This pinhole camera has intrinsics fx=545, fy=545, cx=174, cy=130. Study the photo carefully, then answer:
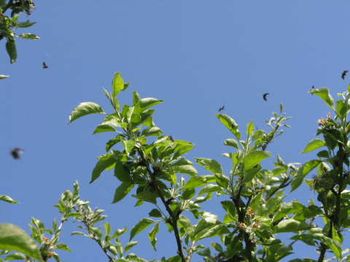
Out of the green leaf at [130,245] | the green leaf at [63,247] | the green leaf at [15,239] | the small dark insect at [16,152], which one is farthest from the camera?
the green leaf at [63,247]

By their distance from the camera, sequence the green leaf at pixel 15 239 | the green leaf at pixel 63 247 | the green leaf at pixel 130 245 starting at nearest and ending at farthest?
the green leaf at pixel 15 239 → the green leaf at pixel 130 245 → the green leaf at pixel 63 247

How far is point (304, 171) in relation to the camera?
13.4 ft

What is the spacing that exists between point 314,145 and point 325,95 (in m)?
0.42

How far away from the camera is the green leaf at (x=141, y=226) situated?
15.1 ft

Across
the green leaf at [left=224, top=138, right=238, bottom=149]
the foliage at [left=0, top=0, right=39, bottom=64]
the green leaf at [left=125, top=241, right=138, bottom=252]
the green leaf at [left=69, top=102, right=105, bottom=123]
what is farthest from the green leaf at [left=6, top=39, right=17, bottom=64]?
the green leaf at [left=224, top=138, right=238, bottom=149]

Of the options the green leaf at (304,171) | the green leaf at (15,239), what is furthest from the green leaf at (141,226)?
the green leaf at (15,239)

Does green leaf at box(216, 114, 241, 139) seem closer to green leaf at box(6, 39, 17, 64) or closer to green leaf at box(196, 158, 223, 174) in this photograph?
green leaf at box(196, 158, 223, 174)

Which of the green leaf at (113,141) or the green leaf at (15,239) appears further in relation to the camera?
the green leaf at (113,141)

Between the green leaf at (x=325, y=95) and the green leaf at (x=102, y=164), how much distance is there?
1637 mm

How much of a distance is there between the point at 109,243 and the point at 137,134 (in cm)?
231

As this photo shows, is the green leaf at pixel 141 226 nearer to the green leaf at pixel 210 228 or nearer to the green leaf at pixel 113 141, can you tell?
the green leaf at pixel 210 228

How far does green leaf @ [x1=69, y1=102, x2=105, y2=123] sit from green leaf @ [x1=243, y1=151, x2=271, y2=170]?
3.99 ft

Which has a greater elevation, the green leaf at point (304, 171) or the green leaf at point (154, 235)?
the green leaf at point (304, 171)

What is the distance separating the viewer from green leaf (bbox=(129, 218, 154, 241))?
4613 mm
